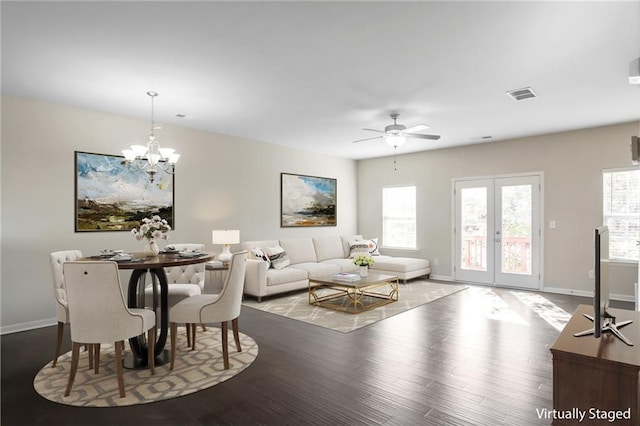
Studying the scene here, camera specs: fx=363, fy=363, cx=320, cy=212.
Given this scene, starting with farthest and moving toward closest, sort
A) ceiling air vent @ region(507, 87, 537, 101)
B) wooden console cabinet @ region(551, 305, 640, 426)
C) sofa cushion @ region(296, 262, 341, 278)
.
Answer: sofa cushion @ region(296, 262, 341, 278) < ceiling air vent @ region(507, 87, 537, 101) < wooden console cabinet @ region(551, 305, 640, 426)

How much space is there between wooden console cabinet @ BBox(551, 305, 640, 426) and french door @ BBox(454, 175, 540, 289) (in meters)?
5.01

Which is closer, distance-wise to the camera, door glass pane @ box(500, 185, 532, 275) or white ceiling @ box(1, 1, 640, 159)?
white ceiling @ box(1, 1, 640, 159)

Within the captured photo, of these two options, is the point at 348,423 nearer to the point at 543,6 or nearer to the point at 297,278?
the point at 543,6

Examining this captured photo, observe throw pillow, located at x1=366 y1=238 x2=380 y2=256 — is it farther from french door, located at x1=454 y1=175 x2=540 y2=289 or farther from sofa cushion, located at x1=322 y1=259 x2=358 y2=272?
french door, located at x1=454 y1=175 x2=540 y2=289

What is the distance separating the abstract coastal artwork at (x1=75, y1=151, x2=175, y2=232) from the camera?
4.71 meters

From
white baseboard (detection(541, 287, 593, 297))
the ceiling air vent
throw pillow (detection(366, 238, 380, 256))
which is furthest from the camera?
throw pillow (detection(366, 238, 380, 256))

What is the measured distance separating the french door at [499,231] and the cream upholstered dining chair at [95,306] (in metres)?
6.38

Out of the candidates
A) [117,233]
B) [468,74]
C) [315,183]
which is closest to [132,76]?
[117,233]

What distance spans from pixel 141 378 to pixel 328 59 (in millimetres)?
3181

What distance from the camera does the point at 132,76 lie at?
3664mm

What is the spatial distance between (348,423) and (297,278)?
13.0ft

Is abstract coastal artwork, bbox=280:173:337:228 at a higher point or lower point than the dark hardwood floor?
higher

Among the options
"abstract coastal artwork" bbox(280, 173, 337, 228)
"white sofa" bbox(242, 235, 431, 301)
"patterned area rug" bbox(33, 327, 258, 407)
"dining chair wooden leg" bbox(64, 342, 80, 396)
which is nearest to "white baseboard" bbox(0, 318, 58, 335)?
"patterned area rug" bbox(33, 327, 258, 407)

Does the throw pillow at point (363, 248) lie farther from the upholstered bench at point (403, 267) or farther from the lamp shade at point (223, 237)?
the lamp shade at point (223, 237)
